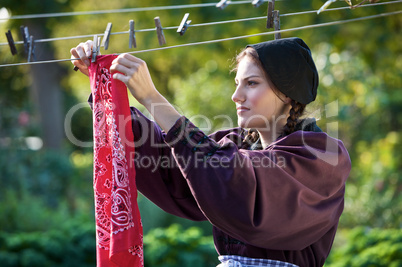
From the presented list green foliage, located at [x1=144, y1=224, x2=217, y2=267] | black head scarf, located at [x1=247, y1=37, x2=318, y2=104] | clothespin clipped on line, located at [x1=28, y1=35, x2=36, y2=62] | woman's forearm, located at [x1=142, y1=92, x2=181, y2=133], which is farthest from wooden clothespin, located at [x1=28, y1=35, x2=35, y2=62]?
green foliage, located at [x1=144, y1=224, x2=217, y2=267]

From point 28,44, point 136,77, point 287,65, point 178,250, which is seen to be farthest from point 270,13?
point 178,250

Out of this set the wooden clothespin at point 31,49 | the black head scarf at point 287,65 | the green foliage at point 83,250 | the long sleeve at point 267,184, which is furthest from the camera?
the green foliage at point 83,250

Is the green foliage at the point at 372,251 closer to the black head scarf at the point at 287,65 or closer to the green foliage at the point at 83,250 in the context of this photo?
the green foliage at the point at 83,250

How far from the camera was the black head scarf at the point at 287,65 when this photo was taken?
6.41 feet

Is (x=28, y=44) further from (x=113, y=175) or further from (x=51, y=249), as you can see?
(x=51, y=249)

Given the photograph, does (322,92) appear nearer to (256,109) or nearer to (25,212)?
(25,212)

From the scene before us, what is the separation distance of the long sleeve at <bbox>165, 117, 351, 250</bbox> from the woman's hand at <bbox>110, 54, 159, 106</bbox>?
16 centimetres

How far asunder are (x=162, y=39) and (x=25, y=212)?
14.5ft

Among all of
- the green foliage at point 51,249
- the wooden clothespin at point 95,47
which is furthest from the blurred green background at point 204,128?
the wooden clothespin at point 95,47

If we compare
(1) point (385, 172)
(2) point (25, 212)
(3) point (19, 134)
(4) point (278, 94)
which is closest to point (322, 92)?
(1) point (385, 172)

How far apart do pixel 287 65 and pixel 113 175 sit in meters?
0.79

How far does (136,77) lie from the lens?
1.85 meters

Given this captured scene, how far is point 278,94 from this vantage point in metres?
2.01

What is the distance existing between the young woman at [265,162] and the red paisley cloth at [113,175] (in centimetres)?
11
